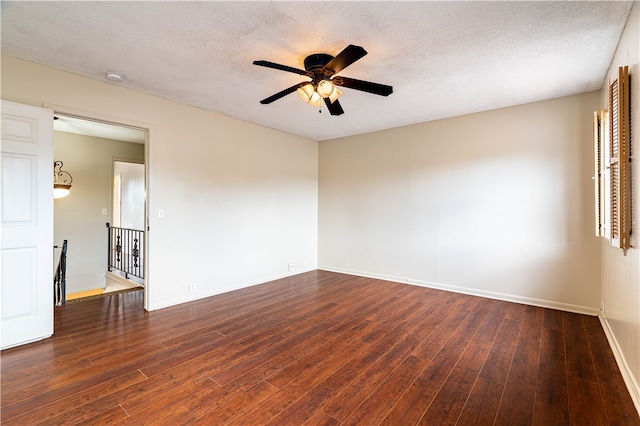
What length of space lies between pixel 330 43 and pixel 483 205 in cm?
311

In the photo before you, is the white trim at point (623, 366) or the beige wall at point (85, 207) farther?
the beige wall at point (85, 207)

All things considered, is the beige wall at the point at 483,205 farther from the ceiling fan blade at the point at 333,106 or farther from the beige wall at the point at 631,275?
the ceiling fan blade at the point at 333,106

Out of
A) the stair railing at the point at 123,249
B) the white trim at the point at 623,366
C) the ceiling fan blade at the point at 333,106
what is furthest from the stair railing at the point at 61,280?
the white trim at the point at 623,366

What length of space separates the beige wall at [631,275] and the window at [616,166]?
52mm

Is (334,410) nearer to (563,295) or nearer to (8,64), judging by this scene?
(563,295)

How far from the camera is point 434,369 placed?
90.5 inches

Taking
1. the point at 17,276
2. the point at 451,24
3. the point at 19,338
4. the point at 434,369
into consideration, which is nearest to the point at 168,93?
the point at 17,276

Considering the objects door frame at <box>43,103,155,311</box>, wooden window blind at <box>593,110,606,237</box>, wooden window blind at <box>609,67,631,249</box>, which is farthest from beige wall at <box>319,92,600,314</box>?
door frame at <box>43,103,155,311</box>

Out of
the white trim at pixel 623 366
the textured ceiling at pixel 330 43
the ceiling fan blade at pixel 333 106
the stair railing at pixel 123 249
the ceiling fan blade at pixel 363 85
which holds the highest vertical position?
the textured ceiling at pixel 330 43

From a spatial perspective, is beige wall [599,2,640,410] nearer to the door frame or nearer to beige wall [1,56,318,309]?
beige wall [1,56,318,309]

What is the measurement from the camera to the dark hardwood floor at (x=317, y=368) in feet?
5.90

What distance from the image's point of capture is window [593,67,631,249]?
6.59ft

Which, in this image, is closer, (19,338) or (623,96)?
(623,96)

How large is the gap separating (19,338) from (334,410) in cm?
290
